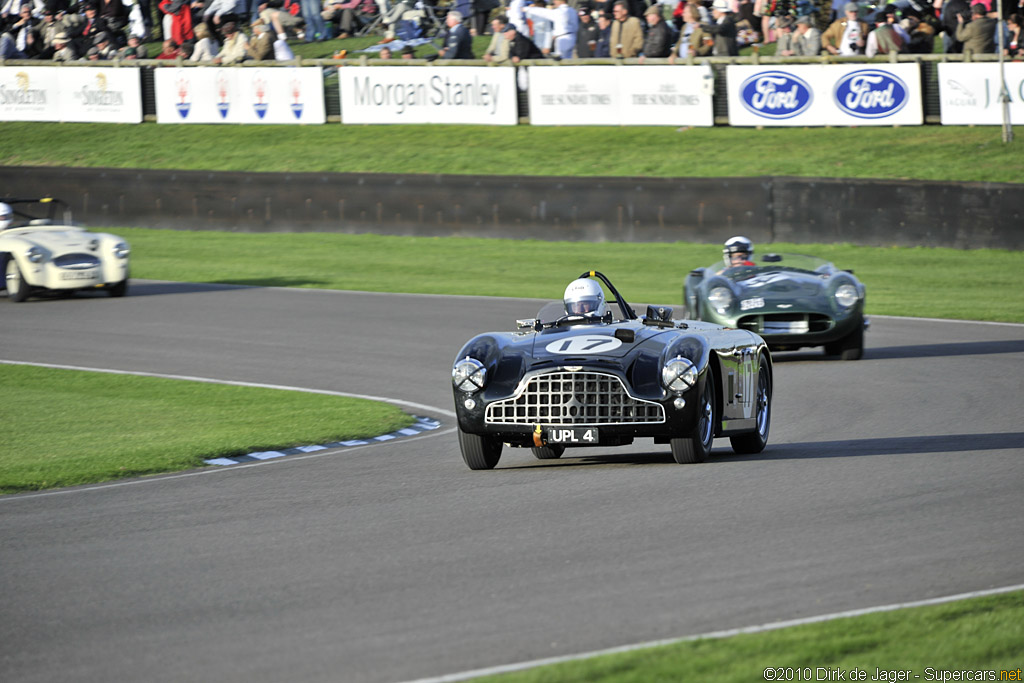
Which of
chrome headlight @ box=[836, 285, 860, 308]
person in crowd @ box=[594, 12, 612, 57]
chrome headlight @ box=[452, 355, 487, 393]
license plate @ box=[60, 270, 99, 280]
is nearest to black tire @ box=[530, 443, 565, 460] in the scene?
chrome headlight @ box=[452, 355, 487, 393]

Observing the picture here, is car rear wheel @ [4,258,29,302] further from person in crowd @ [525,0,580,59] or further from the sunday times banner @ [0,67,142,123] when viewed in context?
the sunday times banner @ [0,67,142,123]

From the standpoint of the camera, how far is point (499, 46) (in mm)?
26562

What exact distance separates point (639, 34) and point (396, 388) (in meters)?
14.1

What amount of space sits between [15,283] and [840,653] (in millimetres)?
17319

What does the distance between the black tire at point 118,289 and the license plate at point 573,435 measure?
1330cm

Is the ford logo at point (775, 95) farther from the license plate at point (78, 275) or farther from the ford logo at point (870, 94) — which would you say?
the license plate at point (78, 275)

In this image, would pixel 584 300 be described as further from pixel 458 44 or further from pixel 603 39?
pixel 458 44

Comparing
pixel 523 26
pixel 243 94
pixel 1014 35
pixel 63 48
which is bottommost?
pixel 243 94

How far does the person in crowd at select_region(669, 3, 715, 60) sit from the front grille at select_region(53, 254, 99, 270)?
10397mm

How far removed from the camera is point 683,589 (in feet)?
17.9

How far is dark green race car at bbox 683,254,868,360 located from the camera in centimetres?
1427

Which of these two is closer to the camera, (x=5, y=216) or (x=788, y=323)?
(x=788, y=323)

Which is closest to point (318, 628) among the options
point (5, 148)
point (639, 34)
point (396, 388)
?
point (396, 388)

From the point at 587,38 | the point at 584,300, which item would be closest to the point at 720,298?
the point at 584,300
